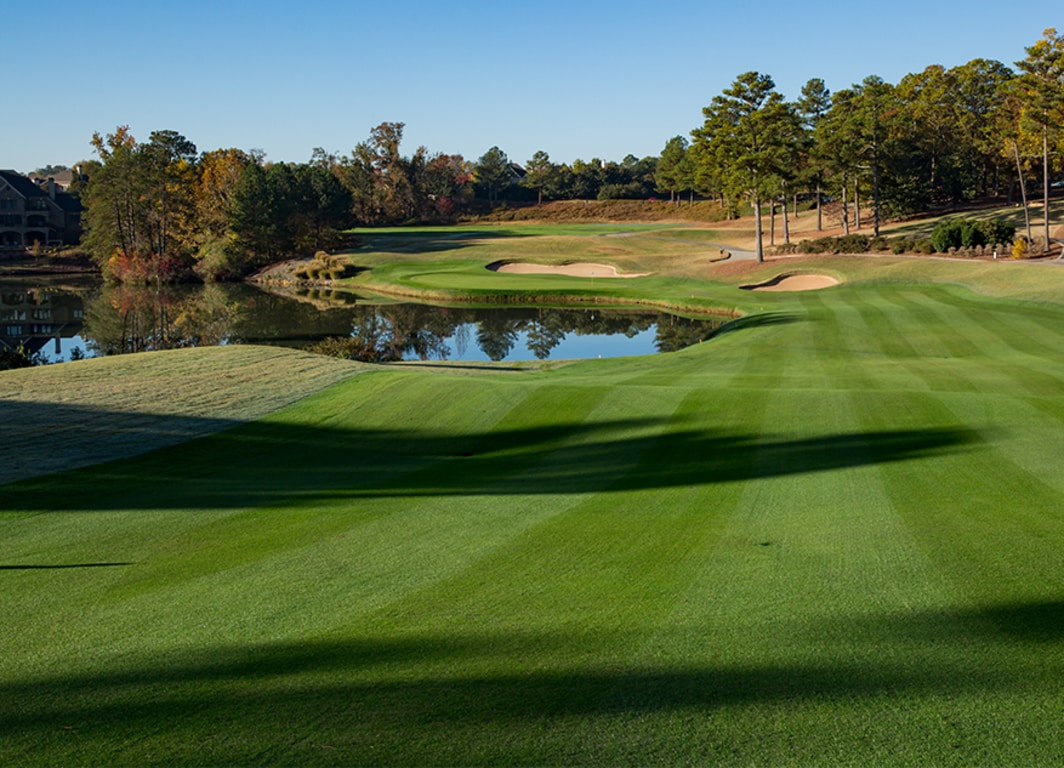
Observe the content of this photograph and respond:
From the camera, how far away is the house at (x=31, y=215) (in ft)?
344

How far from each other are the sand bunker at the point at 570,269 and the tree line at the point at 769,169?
1044cm

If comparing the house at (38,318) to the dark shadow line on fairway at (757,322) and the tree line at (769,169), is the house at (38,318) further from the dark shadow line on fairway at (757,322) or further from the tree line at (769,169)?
the dark shadow line on fairway at (757,322)

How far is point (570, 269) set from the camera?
2766 inches

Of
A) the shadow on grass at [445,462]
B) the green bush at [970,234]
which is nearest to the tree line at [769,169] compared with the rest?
the green bush at [970,234]

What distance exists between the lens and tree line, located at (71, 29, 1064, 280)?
6166 cm

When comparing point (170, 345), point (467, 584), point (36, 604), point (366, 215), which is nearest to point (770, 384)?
point (467, 584)

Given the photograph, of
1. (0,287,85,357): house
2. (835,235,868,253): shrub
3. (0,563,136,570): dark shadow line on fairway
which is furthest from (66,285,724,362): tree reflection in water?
(0,563,136,570): dark shadow line on fairway

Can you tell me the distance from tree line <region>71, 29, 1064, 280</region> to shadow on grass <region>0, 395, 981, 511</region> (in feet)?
159

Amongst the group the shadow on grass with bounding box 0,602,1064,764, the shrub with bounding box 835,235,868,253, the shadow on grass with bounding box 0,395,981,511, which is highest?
the shrub with bounding box 835,235,868,253

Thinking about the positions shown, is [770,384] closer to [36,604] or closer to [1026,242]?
[36,604]

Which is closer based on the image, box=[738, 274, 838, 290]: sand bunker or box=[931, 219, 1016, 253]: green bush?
box=[931, 219, 1016, 253]: green bush

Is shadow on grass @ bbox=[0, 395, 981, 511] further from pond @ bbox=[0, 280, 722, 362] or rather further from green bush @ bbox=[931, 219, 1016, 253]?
green bush @ bbox=[931, 219, 1016, 253]

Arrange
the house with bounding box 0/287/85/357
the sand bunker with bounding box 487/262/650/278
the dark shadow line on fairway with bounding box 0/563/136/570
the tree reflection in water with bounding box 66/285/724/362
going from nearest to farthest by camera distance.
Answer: the dark shadow line on fairway with bounding box 0/563/136/570 → the tree reflection in water with bounding box 66/285/724/362 → the house with bounding box 0/287/85/357 → the sand bunker with bounding box 487/262/650/278

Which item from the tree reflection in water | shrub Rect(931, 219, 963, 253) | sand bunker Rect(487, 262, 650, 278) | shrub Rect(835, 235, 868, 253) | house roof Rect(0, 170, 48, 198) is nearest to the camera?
the tree reflection in water
